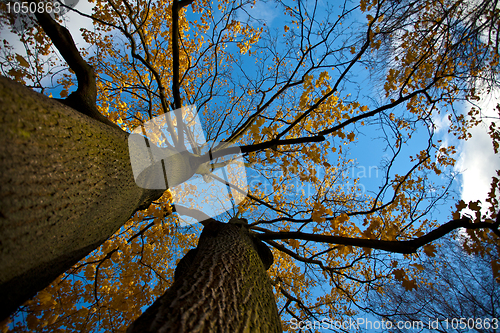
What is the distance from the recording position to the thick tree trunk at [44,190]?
0.73 m

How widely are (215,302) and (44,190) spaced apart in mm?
961

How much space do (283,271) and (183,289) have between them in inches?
239

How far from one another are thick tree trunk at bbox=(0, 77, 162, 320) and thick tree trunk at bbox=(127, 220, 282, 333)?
0.57 meters

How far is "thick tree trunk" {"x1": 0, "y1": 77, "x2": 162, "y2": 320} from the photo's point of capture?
2.38 feet

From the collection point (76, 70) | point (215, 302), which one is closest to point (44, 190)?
point (215, 302)

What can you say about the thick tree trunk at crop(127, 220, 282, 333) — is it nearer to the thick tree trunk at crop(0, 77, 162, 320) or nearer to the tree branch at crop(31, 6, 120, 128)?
the thick tree trunk at crop(0, 77, 162, 320)

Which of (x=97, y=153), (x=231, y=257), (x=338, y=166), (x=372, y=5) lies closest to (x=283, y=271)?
(x=338, y=166)

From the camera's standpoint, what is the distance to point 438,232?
4.71 feet

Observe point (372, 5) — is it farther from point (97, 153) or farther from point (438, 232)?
point (97, 153)

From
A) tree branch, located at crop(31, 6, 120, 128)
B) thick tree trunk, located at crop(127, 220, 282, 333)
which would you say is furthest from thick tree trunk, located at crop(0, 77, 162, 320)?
thick tree trunk, located at crop(127, 220, 282, 333)

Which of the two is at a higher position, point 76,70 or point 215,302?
point 76,70

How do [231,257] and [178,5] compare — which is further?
[178,5]

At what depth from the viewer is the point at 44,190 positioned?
83 centimetres

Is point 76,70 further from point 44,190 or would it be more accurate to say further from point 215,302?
point 215,302
